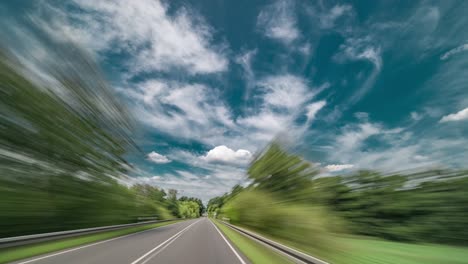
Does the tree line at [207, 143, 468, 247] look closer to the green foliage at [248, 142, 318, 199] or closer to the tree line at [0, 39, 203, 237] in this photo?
the green foliage at [248, 142, 318, 199]

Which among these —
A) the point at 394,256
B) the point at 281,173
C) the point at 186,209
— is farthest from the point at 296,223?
the point at 186,209

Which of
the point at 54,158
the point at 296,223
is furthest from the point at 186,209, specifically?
the point at 54,158

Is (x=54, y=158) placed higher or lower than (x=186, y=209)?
lower

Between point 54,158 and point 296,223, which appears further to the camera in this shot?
point 296,223

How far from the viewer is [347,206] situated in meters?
24.1

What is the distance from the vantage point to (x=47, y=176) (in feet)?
9.94

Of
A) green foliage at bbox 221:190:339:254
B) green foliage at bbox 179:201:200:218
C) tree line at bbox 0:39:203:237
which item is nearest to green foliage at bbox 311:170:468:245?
green foliage at bbox 221:190:339:254

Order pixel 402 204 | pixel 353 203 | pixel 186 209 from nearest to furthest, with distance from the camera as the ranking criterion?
pixel 402 204 → pixel 353 203 → pixel 186 209

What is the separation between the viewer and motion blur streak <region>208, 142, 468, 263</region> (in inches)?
376

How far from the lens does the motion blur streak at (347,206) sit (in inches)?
376

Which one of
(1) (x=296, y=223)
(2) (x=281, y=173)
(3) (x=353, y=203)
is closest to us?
(1) (x=296, y=223)

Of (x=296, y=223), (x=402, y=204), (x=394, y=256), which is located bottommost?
(x=394, y=256)

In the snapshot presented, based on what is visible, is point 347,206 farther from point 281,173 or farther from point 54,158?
point 54,158

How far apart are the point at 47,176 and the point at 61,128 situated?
0.96 meters
